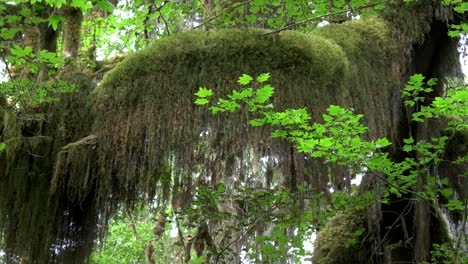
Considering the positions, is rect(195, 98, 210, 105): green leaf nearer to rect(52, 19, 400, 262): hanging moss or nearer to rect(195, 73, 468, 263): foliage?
rect(195, 73, 468, 263): foliage

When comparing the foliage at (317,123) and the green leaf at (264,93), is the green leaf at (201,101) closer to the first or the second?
the foliage at (317,123)

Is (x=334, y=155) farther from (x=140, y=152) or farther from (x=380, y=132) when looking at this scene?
(x=140, y=152)

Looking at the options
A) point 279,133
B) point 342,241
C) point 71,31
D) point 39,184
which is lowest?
point 342,241

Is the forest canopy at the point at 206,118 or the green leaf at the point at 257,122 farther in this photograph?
the forest canopy at the point at 206,118

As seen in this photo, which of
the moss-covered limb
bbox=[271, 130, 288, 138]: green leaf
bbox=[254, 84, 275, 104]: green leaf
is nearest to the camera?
bbox=[254, 84, 275, 104]: green leaf

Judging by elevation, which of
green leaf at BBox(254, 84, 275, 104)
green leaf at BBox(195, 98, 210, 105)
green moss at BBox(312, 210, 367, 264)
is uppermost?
green leaf at BBox(254, 84, 275, 104)

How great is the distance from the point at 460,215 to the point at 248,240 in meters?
3.30

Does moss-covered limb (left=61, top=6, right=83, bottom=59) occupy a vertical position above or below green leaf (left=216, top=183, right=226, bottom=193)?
above

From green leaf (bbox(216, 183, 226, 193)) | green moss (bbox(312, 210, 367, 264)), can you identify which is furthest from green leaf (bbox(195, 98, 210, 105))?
green moss (bbox(312, 210, 367, 264))

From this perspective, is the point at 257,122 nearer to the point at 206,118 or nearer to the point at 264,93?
the point at 264,93

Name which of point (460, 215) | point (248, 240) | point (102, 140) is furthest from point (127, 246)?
point (102, 140)

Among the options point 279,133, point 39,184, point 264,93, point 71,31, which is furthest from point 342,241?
point 71,31

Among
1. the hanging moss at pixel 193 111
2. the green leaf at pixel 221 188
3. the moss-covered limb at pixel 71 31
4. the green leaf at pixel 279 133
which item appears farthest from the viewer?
the moss-covered limb at pixel 71 31

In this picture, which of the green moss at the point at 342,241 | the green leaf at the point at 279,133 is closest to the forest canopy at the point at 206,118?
the green leaf at the point at 279,133
